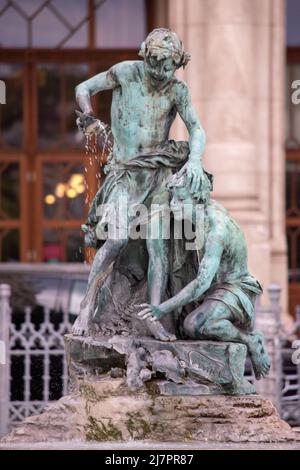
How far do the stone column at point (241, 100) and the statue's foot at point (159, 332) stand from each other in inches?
309

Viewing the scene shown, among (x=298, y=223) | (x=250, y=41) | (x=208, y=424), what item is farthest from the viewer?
(x=298, y=223)

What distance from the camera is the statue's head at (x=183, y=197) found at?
1024cm

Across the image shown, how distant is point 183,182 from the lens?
10.2m

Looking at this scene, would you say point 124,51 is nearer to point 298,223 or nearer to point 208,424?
point 298,223

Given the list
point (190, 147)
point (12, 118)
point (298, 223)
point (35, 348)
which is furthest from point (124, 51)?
point (190, 147)

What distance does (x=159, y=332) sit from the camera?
33.4 ft

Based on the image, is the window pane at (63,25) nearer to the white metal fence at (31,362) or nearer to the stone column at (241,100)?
the stone column at (241,100)

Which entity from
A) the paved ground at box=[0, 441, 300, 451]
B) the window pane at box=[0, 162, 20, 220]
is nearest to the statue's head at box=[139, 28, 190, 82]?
the paved ground at box=[0, 441, 300, 451]

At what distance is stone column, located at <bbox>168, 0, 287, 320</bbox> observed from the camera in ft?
59.9

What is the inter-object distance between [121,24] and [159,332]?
10.4 metres

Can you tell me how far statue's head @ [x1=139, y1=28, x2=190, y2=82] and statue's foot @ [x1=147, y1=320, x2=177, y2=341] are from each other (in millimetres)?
1451

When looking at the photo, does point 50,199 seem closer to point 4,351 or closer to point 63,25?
point 63,25

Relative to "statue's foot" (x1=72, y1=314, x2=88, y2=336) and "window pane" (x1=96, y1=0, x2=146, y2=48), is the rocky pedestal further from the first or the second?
"window pane" (x1=96, y1=0, x2=146, y2=48)

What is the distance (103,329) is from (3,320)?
174 inches
